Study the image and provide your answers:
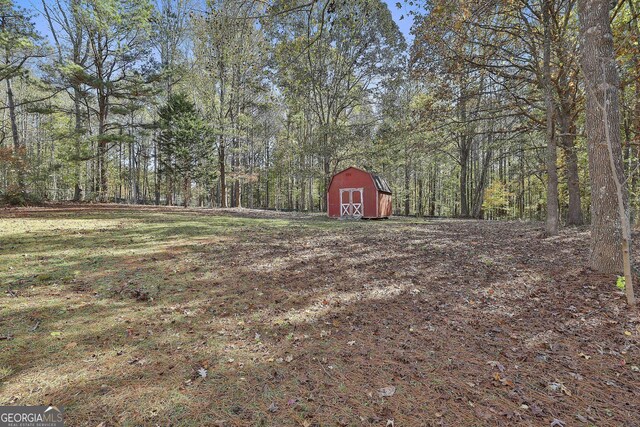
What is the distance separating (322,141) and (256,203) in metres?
27.1

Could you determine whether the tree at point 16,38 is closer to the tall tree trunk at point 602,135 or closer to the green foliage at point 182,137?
the green foliage at point 182,137

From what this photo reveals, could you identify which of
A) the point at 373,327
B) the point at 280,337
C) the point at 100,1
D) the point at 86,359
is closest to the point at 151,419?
the point at 86,359

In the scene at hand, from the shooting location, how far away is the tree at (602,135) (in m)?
4.68

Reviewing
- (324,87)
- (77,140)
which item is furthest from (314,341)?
(324,87)

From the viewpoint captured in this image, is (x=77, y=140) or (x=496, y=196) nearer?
(x=77, y=140)

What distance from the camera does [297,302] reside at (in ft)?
14.5

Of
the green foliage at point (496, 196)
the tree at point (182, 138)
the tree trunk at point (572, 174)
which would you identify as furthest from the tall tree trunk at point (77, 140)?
the green foliage at point (496, 196)

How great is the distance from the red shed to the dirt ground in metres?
12.1

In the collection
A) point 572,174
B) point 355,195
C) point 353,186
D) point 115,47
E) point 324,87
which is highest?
point 115,47

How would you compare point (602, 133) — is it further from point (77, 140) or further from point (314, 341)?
point (77, 140)

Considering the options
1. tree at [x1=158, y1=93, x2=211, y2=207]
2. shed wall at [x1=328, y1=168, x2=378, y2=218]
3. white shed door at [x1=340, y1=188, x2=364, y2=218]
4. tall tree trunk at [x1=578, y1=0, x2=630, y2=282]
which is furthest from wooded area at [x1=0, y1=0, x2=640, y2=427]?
tree at [x1=158, y1=93, x2=211, y2=207]

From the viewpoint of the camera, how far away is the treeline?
354 inches

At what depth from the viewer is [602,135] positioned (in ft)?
15.8

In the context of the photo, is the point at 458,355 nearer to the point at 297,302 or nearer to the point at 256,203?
the point at 297,302
